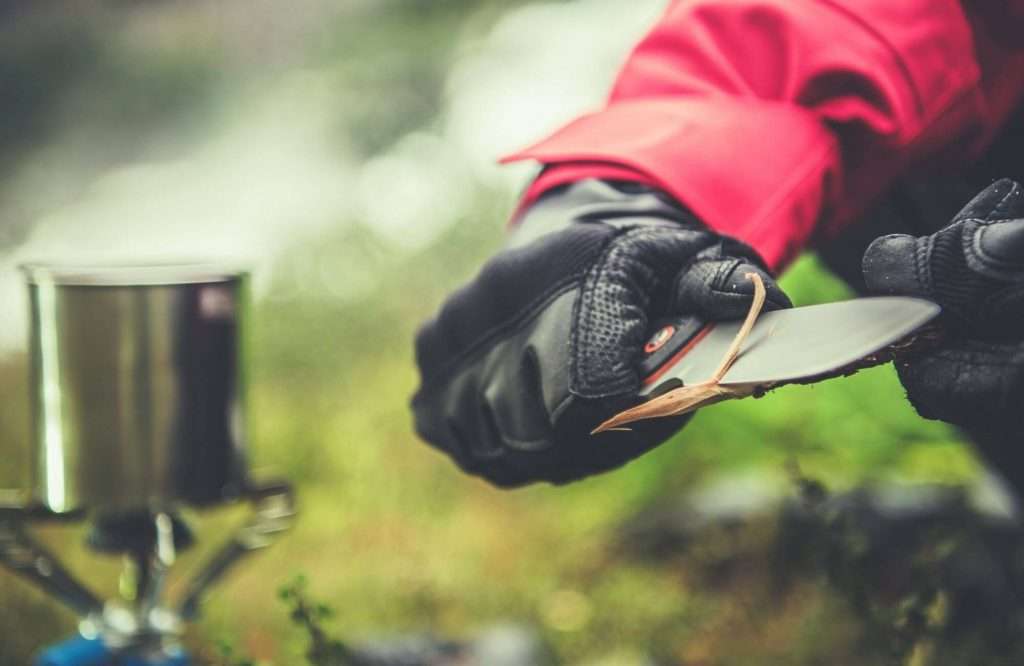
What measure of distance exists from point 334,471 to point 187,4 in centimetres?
172

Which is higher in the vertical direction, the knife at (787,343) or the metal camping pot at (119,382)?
the knife at (787,343)

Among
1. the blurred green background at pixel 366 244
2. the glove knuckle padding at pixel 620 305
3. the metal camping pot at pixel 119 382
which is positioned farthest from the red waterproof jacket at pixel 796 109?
the blurred green background at pixel 366 244

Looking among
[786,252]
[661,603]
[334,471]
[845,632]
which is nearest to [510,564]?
[661,603]

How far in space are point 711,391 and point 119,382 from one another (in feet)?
4.37

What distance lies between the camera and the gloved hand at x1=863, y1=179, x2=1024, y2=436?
0.53 meters

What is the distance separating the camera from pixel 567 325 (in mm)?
727

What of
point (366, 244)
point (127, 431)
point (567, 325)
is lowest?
point (366, 244)

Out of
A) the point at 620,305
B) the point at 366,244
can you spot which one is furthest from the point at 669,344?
the point at 366,244

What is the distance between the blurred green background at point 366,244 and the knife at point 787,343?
6.95 feet

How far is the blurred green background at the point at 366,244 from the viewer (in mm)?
2799

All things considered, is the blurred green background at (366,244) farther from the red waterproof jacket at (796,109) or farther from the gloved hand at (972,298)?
the gloved hand at (972,298)

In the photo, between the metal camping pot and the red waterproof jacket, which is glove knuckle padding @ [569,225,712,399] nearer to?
the red waterproof jacket

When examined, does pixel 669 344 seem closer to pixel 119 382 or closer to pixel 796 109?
pixel 796 109

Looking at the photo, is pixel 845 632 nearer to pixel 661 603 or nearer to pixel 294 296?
pixel 661 603
